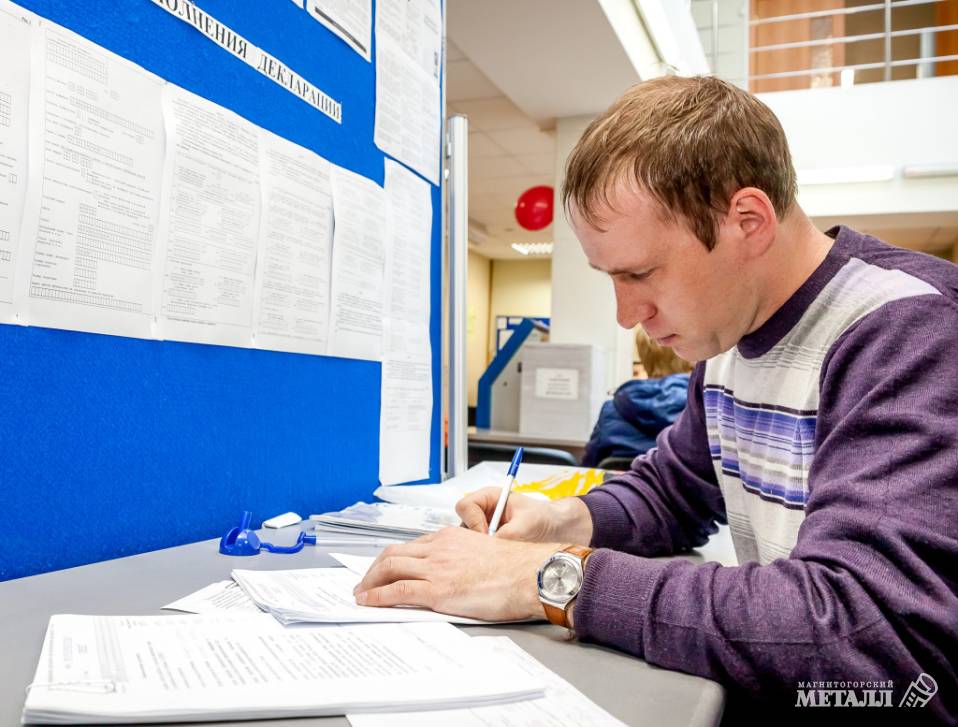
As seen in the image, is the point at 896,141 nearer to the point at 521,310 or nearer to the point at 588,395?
the point at 588,395

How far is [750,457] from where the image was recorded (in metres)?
0.92

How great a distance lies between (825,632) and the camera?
54cm

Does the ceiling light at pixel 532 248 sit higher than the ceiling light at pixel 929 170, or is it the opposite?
the ceiling light at pixel 532 248

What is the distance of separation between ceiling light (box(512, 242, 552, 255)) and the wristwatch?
899 cm

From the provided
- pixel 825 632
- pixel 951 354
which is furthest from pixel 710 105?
pixel 825 632

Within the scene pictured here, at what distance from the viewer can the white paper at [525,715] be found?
1.44ft

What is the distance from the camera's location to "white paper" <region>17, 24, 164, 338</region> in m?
0.71

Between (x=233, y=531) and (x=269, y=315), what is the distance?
1.04 ft

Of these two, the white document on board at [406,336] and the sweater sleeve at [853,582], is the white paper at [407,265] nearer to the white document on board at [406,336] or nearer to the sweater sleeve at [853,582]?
the white document on board at [406,336]

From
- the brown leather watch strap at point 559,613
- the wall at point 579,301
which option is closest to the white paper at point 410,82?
the brown leather watch strap at point 559,613

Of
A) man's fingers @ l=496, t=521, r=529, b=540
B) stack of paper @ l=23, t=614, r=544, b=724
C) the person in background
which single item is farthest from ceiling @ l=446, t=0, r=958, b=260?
stack of paper @ l=23, t=614, r=544, b=724

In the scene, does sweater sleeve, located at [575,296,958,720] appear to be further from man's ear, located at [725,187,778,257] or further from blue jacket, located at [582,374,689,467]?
blue jacket, located at [582,374,689,467]

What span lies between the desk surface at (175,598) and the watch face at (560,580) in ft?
0.13

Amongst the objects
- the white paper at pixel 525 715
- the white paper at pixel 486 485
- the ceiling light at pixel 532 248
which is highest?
the ceiling light at pixel 532 248
